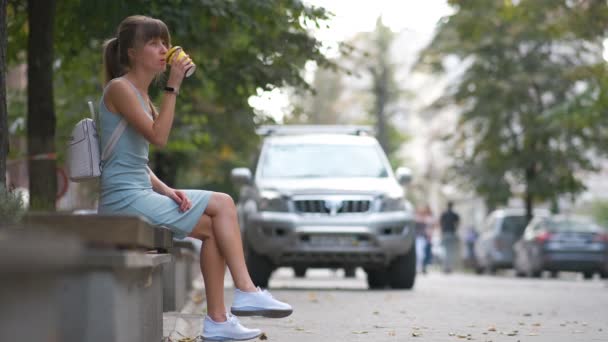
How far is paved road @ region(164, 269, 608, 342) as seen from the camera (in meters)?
8.20

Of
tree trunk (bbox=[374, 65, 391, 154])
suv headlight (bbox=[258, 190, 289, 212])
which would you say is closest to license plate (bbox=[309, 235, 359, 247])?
suv headlight (bbox=[258, 190, 289, 212])

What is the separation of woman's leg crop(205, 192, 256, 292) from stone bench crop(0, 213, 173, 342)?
771 mm

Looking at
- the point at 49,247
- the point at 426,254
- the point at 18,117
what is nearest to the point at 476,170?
the point at 426,254

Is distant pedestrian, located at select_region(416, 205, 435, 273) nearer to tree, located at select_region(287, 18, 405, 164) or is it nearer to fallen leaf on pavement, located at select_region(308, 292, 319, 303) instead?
tree, located at select_region(287, 18, 405, 164)

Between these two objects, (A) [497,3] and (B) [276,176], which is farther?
(A) [497,3]

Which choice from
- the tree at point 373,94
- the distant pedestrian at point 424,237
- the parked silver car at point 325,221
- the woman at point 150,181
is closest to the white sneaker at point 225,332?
the woman at point 150,181

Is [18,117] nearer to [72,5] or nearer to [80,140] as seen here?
[72,5]

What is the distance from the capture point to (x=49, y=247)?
11.1 ft

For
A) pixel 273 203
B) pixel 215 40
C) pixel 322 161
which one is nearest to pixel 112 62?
pixel 215 40

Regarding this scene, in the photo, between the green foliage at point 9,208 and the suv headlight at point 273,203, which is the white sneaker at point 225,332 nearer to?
the green foliage at point 9,208

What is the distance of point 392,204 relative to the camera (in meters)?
15.5

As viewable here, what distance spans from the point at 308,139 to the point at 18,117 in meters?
5.29

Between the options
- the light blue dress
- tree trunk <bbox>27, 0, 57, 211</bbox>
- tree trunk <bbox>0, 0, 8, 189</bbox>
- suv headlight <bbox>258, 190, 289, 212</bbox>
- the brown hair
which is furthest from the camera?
suv headlight <bbox>258, 190, 289, 212</bbox>

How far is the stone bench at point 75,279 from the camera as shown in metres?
3.18
